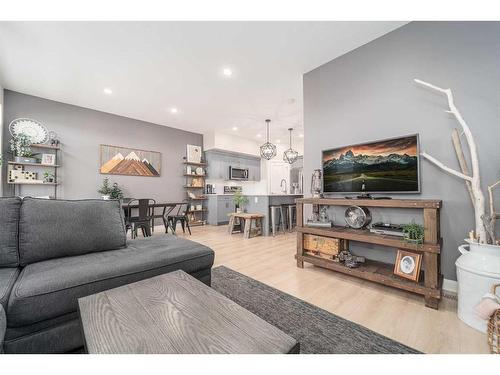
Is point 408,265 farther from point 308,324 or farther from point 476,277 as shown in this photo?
point 308,324

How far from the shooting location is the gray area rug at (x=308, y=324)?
1219 mm

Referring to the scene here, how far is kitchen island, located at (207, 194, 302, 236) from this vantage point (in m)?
4.66

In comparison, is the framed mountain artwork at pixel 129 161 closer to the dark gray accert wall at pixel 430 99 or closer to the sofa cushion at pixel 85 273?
the sofa cushion at pixel 85 273

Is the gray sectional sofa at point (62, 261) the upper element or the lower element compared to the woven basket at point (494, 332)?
upper

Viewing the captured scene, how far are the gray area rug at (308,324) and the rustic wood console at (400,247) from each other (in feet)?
2.34

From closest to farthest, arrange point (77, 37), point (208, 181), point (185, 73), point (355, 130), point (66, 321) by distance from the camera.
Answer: point (66, 321) < point (77, 37) < point (355, 130) < point (185, 73) < point (208, 181)

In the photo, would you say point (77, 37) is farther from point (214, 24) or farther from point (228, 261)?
point (228, 261)

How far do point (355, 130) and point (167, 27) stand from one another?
253 cm

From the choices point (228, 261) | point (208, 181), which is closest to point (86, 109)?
point (208, 181)

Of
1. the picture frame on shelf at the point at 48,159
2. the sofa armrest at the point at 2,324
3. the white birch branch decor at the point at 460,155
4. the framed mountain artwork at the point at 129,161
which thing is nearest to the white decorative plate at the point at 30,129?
the picture frame on shelf at the point at 48,159

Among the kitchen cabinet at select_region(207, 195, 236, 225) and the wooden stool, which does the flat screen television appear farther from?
the kitchen cabinet at select_region(207, 195, 236, 225)

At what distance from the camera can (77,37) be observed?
2.40m

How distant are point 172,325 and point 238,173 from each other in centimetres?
630

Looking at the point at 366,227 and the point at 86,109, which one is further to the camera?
the point at 86,109
